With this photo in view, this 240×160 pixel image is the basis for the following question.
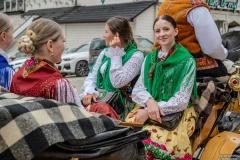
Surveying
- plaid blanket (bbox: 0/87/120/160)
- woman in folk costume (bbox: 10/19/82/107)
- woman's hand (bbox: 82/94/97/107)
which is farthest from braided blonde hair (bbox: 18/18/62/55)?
woman's hand (bbox: 82/94/97/107)

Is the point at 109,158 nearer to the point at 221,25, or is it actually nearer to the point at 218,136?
the point at 218,136

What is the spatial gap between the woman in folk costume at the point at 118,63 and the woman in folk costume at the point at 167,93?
23 centimetres

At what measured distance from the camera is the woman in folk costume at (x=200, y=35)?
11.4 ft

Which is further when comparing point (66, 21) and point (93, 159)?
point (66, 21)

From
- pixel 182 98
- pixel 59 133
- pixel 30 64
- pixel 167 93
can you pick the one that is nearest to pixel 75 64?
pixel 167 93

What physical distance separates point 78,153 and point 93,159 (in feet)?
0.33

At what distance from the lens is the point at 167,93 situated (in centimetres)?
333

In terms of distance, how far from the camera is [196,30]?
3.51 meters

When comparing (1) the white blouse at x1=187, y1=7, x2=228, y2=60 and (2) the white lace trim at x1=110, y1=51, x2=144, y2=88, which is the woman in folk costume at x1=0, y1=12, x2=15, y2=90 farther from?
(1) the white blouse at x1=187, y1=7, x2=228, y2=60

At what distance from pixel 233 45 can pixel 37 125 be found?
280 cm

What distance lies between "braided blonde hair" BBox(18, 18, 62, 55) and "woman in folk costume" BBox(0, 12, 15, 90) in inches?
28.4

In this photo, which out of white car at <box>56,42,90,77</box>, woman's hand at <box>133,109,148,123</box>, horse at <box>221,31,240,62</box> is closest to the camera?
woman's hand at <box>133,109,148,123</box>

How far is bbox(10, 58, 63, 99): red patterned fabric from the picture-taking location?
239 centimetres

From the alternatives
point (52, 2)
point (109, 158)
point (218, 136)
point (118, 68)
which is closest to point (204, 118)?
point (218, 136)
